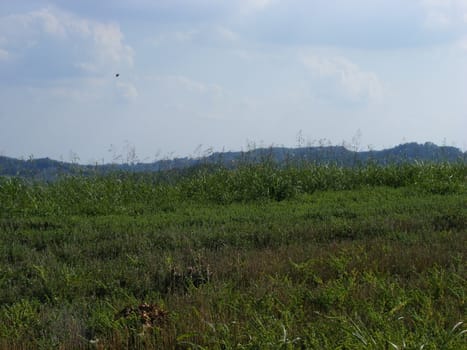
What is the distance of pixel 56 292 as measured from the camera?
23.1 feet

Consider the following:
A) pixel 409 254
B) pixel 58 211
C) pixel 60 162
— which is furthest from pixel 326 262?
pixel 60 162

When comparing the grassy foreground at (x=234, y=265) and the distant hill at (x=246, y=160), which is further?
the distant hill at (x=246, y=160)

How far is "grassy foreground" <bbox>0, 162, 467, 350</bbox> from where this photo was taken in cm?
521

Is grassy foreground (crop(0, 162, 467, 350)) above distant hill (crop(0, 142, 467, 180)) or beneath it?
beneath

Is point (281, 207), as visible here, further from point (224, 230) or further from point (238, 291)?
point (238, 291)

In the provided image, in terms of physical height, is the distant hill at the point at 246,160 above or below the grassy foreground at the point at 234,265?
above

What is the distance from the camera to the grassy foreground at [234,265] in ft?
17.1

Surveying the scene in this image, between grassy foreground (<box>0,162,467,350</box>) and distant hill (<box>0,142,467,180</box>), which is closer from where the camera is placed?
grassy foreground (<box>0,162,467,350</box>)

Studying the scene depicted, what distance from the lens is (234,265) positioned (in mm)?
7621

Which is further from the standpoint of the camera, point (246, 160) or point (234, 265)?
point (246, 160)

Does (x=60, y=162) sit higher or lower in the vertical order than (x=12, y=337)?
higher

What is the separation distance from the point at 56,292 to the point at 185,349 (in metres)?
2.48

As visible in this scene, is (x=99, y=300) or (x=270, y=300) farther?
(x=99, y=300)

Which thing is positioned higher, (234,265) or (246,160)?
(246,160)
